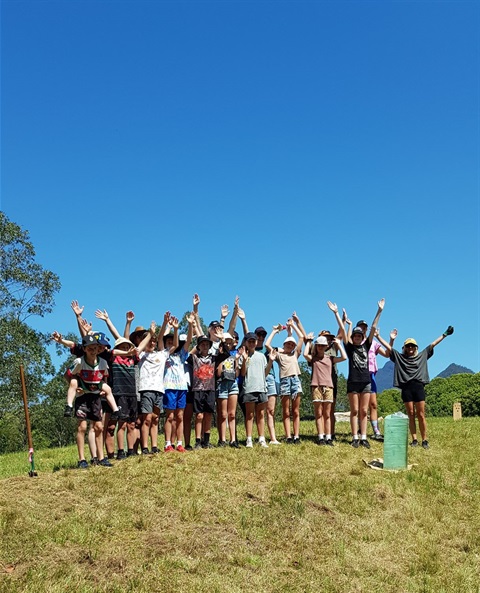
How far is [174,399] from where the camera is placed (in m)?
11.8

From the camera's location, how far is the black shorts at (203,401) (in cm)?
1199

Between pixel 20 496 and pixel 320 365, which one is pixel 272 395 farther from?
pixel 20 496

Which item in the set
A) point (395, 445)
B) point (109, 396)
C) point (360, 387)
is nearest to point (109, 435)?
point (109, 396)

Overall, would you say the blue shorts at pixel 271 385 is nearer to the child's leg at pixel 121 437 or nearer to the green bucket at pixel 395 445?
the green bucket at pixel 395 445

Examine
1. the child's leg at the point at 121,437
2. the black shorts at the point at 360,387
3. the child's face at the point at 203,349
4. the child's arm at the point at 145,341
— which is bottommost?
the child's leg at the point at 121,437

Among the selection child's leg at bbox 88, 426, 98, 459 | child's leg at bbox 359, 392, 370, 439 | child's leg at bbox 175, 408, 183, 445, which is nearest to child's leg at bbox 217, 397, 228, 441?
child's leg at bbox 175, 408, 183, 445

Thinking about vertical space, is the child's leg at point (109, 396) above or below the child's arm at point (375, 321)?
below

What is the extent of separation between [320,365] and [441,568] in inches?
213

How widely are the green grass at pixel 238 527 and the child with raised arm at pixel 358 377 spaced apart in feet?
6.61

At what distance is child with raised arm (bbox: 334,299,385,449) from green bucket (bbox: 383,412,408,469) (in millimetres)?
1595

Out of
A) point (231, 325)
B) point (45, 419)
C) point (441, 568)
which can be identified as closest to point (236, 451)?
point (231, 325)

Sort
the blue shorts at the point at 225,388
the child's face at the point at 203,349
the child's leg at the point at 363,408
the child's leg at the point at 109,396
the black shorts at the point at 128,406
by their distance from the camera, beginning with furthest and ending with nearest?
the child's leg at the point at 363,408 < the blue shorts at the point at 225,388 < the child's face at the point at 203,349 < the black shorts at the point at 128,406 < the child's leg at the point at 109,396

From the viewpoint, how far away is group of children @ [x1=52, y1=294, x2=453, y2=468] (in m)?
10.7

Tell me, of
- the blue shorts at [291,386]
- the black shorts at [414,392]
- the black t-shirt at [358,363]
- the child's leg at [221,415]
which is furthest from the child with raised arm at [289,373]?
the black shorts at [414,392]
